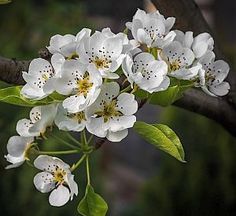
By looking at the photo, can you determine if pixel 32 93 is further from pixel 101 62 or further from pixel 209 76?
pixel 209 76

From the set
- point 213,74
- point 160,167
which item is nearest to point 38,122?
point 213,74

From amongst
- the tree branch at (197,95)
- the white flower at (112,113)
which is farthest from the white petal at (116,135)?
the tree branch at (197,95)

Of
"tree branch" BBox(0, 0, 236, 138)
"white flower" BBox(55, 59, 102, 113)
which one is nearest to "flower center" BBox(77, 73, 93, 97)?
"white flower" BBox(55, 59, 102, 113)

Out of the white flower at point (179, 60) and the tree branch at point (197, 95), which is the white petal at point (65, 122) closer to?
the white flower at point (179, 60)

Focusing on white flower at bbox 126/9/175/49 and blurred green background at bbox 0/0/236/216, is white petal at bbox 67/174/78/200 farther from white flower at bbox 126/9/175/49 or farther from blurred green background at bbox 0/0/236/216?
blurred green background at bbox 0/0/236/216

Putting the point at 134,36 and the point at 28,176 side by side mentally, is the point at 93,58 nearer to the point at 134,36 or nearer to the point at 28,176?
the point at 134,36

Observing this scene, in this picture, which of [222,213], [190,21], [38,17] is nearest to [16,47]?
[38,17]

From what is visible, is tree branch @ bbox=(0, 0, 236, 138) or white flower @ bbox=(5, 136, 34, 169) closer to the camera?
white flower @ bbox=(5, 136, 34, 169)
